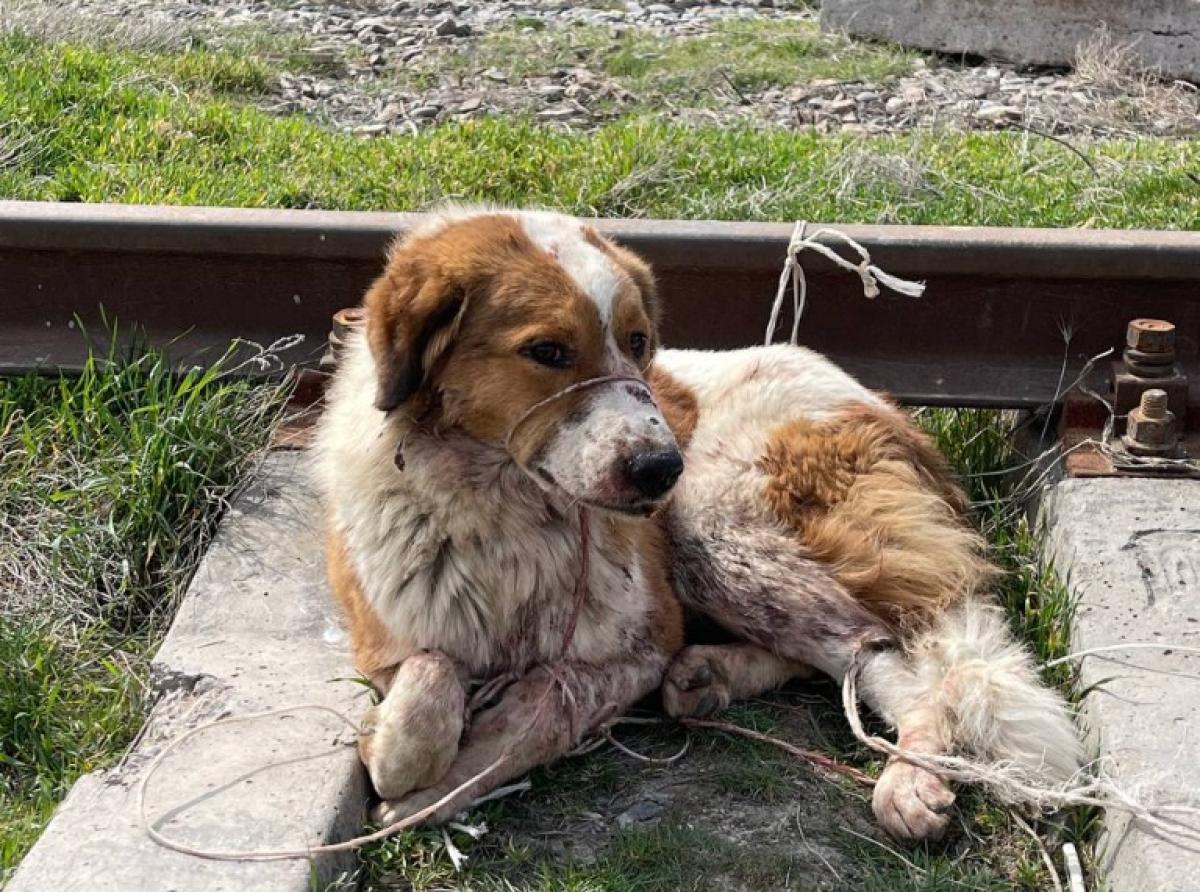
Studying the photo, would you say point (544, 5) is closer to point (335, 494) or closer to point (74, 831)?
point (335, 494)

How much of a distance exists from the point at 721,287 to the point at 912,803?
2251 millimetres

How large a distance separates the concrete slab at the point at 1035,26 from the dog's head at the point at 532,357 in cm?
639

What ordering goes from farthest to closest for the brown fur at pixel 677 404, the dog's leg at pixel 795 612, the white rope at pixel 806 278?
the white rope at pixel 806 278, the brown fur at pixel 677 404, the dog's leg at pixel 795 612

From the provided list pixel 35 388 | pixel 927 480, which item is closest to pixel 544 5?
pixel 35 388

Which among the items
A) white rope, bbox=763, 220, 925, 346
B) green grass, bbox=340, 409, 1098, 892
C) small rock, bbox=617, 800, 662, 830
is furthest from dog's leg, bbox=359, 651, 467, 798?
white rope, bbox=763, 220, 925, 346

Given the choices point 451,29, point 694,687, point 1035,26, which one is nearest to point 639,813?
point 694,687

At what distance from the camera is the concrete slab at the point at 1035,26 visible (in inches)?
360

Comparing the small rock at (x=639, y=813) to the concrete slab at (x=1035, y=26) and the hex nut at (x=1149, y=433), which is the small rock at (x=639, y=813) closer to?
the hex nut at (x=1149, y=433)

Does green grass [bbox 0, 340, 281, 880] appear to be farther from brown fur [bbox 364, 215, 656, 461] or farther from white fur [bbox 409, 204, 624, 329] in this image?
white fur [bbox 409, 204, 624, 329]

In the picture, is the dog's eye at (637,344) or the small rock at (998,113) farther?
the small rock at (998,113)

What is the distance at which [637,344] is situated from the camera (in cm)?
397

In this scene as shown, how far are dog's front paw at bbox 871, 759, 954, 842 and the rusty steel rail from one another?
6.05 feet

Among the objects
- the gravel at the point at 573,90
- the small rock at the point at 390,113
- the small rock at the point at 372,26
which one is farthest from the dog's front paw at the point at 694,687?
the small rock at the point at 372,26

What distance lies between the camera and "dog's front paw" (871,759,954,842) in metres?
3.76
